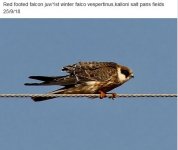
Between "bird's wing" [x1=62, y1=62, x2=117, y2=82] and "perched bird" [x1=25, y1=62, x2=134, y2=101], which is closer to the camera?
"perched bird" [x1=25, y1=62, x2=134, y2=101]

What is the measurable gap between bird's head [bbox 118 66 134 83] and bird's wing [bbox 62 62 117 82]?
0.25 ft

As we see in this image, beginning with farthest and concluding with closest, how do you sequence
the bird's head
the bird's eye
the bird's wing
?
the bird's eye → the bird's head → the bird's wing

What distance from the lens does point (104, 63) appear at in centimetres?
934

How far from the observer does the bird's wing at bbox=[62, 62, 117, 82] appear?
353 inches

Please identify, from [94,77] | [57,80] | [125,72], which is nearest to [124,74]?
[125,72]

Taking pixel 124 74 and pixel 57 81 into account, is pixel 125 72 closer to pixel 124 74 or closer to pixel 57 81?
pixel 124 74

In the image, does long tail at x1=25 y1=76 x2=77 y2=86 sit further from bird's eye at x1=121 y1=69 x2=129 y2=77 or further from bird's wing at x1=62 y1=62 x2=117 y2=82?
bird's eye at x1=121 y1=69 x2=129 y2=77

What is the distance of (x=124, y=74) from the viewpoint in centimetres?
921

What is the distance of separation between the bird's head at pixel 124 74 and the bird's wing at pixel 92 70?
0.25ft

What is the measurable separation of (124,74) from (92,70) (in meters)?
0.48

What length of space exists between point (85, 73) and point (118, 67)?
54cm

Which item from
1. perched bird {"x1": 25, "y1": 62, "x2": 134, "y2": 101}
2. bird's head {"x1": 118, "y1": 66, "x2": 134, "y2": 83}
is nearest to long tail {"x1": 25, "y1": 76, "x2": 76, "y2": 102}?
perched bird {"x1": 25, "y1": 62, "x2": 134, "y2": 101}

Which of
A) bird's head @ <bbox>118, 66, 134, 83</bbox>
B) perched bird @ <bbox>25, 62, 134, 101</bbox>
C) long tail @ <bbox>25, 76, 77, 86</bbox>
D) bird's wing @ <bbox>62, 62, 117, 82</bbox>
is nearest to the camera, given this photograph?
long tail @ <bbox>25, 76, 77, 86</bbox>
